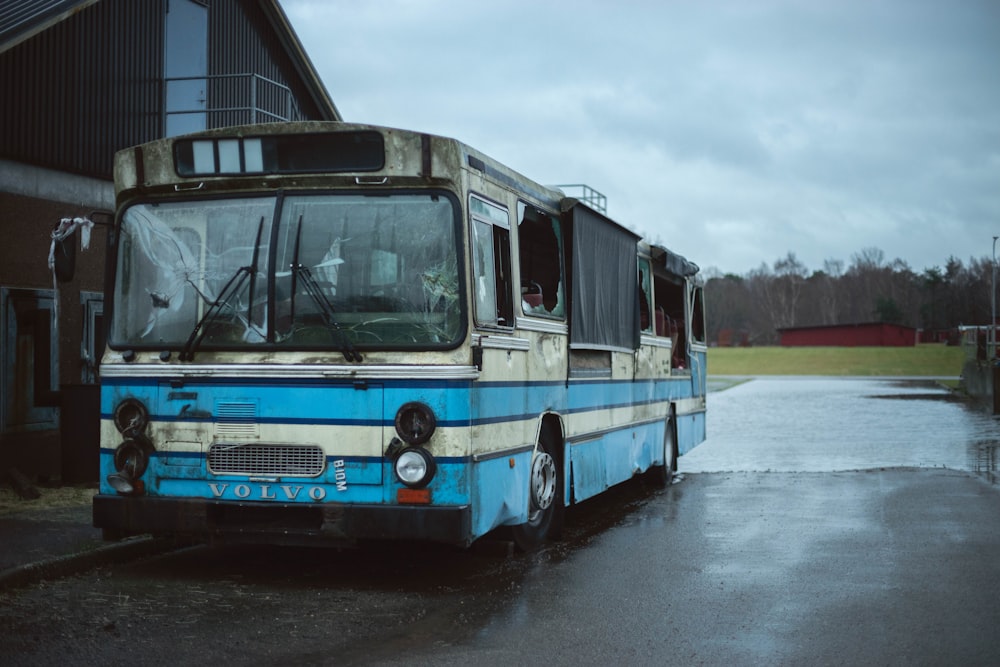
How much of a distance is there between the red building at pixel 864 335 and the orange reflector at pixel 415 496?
4623 inches

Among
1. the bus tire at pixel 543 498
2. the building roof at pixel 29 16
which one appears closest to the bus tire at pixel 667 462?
the bus tire at pixel 543 498

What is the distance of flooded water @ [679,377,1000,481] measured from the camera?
18.0 m

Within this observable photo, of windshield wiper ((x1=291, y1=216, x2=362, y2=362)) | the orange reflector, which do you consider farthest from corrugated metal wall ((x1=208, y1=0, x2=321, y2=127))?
the orange reflector

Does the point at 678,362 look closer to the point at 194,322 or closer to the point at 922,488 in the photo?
the point at 922,488

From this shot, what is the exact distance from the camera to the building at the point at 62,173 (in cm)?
1282

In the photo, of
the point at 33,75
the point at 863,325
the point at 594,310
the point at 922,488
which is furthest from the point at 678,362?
the point at 863,325

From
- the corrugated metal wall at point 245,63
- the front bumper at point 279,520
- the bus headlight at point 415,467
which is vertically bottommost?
the front bumper at point 279,520

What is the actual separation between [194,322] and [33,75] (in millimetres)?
7225

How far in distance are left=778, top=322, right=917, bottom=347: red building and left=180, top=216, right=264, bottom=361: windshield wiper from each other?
385 ft

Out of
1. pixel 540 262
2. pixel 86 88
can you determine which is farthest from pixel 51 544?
pixel 86 88

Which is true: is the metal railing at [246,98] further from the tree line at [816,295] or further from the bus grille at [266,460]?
the tree line at [816,295]

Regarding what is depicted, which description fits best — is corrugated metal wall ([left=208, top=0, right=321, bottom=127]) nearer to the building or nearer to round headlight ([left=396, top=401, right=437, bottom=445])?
the building

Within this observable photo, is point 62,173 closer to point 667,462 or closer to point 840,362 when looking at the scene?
point 667,462

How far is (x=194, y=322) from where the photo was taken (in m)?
7.85
